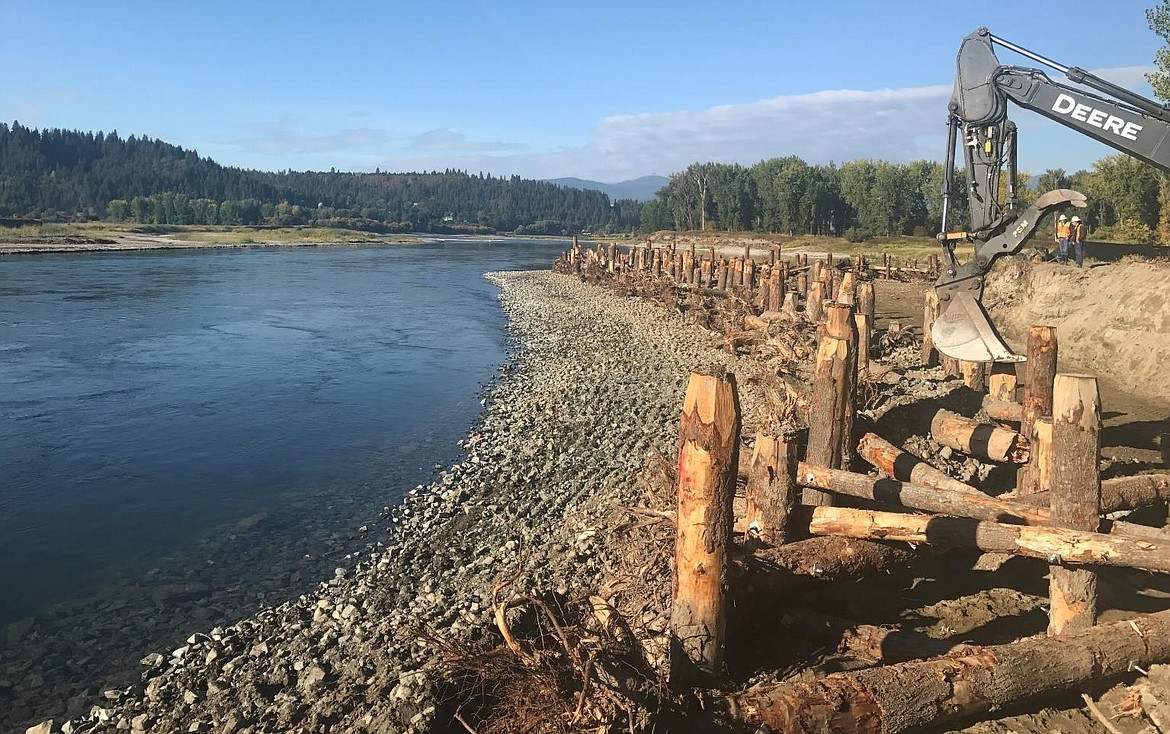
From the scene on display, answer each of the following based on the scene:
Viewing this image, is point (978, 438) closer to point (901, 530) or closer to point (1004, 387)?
point (1004, 387)

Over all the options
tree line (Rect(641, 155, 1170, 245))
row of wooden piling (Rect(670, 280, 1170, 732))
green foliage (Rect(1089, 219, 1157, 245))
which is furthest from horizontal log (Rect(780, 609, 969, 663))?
green foliage (Rect(1089, 219, 1157, 245))

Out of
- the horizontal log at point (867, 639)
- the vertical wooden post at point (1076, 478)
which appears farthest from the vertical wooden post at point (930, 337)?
the horizontal log at point (867, 639)

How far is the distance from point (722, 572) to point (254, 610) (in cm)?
596

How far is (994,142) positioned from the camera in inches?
473

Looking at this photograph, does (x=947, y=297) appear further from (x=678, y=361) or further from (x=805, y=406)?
(x=678, y=361)

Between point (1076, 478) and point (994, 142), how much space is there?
8280 mm

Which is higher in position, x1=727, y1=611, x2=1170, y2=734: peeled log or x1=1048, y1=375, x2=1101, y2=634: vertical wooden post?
x1=1048, y1=375, x2=1101, y2=634: vertical wooden post

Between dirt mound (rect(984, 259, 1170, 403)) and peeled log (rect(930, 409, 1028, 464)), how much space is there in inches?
326

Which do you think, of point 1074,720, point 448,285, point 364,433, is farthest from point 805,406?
point 448,285

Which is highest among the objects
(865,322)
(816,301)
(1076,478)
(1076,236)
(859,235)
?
(859,235)

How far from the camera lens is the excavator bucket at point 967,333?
11688mm

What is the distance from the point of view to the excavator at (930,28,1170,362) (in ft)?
35.7

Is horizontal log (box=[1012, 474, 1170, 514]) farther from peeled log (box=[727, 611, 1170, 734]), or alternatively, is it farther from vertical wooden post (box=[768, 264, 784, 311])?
vertical wooden post (box=[768, 264, 784, 311])

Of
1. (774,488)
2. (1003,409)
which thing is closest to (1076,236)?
(1003,409)
